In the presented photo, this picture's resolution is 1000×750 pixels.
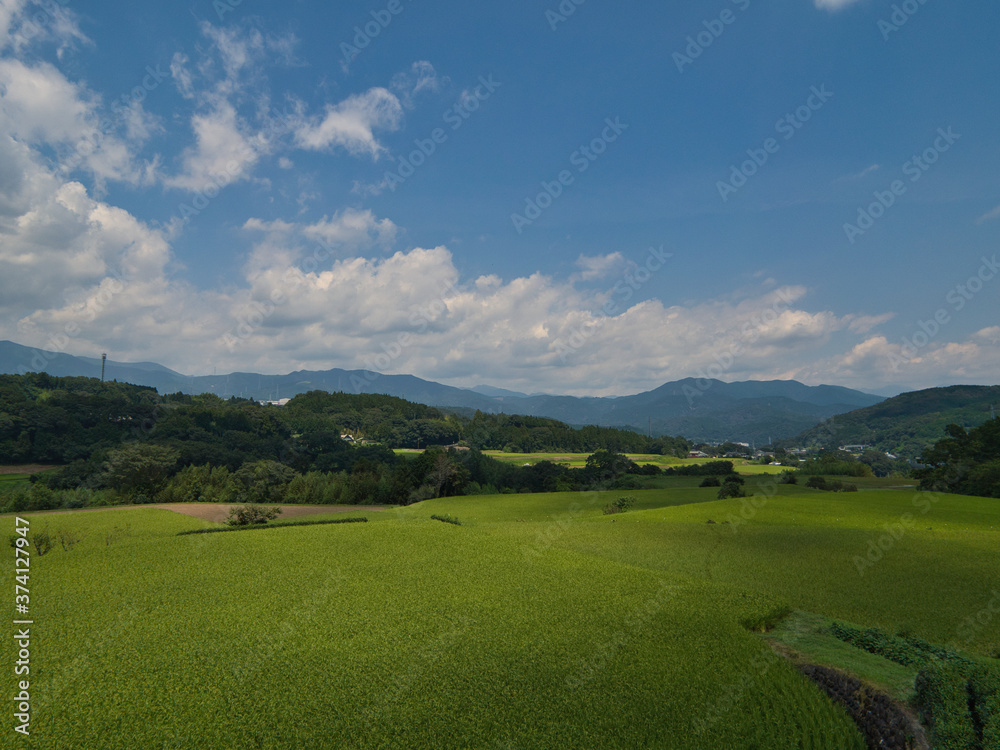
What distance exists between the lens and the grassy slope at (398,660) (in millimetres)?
10203

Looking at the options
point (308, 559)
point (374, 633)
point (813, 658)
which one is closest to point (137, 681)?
point (374, 633)

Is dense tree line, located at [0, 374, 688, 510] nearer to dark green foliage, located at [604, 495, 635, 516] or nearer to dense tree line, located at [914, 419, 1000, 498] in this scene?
dark green foliage, located at [604, 495, 635, 516]

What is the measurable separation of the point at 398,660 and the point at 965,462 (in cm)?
7517

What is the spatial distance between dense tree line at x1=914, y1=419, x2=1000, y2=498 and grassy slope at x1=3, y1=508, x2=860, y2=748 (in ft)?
181

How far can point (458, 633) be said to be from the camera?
595 inches

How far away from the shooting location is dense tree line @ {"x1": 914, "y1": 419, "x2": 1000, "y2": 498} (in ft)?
174

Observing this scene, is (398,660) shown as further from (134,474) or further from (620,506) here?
(134,474)

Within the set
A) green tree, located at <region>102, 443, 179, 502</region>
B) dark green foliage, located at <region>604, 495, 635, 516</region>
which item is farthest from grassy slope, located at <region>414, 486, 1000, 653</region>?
green tree, located at <region>102, 443, 179, 502</region>

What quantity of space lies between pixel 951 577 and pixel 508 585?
20.4 meters

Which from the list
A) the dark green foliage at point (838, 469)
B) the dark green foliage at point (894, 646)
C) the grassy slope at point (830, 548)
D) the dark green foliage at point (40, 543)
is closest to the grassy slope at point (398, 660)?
the dark green foliage at point (894, 646)

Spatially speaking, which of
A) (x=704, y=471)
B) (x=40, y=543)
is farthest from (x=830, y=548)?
(x=704, y=471)

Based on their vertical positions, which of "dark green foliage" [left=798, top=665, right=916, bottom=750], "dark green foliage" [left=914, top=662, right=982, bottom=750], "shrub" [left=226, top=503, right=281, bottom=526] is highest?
"dark green foliage" [left=914, top=662, right=982, bottom=750]

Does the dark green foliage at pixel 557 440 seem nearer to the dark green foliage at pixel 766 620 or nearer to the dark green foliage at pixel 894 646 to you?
the dark green foliage at pixel 766 620

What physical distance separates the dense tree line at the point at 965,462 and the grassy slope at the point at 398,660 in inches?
2169
